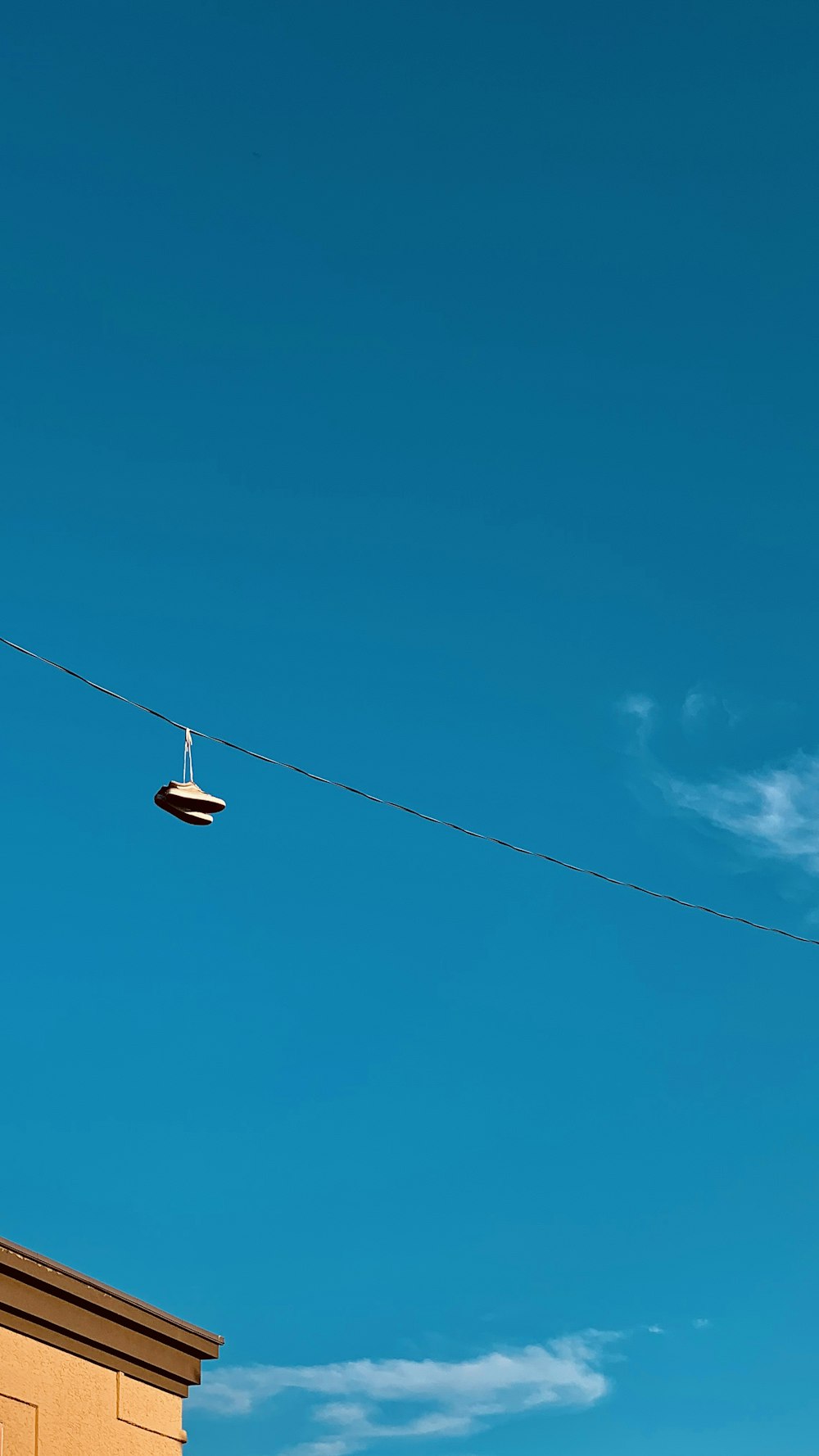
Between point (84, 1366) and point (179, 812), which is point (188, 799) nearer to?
point (179, 812)

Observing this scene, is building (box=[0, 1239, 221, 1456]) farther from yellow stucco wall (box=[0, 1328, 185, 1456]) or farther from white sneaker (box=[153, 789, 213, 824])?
white sneaker (box=[153, 789, 213, 824])

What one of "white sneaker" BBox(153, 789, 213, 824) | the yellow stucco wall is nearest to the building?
the yellow stucco wall

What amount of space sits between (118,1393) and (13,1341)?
1248 mm

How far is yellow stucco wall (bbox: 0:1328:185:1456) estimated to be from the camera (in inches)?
452

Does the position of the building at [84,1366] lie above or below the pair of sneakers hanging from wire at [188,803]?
below

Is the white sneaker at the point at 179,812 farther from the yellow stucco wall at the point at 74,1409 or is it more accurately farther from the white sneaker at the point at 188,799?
the yellow stucco wall at the point at 74,1409

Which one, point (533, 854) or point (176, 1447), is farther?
point (533, 854)

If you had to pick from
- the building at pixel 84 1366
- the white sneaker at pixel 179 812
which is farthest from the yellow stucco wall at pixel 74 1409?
the white sneaker at pixel 179 812

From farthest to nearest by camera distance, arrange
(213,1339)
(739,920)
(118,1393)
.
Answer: (739,920), (213,1339), (118,1393)

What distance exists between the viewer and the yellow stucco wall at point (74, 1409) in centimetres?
1148

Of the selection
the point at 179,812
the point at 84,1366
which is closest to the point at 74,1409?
the point at 84,1366

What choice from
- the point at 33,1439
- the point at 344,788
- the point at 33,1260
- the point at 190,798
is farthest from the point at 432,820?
the point at 33,1439

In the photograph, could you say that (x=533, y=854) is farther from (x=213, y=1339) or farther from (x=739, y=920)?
(x=213, y=1339)

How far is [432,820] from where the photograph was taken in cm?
→ 1347
